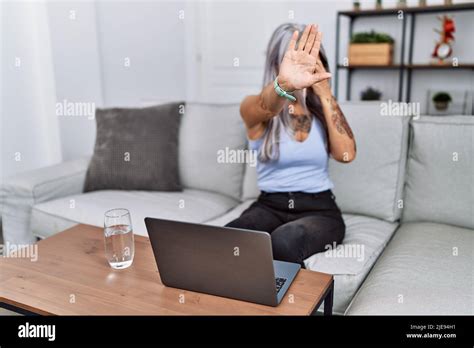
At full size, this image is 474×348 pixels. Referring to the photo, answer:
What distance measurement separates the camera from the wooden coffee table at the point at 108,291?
116cm

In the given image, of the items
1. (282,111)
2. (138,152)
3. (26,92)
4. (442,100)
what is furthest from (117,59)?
(282,111)

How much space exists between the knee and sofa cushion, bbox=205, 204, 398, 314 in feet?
0.18

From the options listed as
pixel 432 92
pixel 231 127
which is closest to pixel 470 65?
pixel 432 92

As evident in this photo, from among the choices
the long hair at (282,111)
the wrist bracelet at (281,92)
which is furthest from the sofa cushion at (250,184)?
the wrist bracelet at (281,92)

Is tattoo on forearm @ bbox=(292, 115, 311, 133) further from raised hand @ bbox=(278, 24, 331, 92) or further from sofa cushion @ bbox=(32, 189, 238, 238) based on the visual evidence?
sofa cushion @ bbox=(32, 189, 238, 238)

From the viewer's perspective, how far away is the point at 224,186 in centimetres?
240

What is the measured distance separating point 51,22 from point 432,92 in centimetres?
264

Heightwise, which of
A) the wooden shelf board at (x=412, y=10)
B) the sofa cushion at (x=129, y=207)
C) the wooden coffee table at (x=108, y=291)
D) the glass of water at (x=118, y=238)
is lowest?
the sofa cushion at (x=129, y=207)

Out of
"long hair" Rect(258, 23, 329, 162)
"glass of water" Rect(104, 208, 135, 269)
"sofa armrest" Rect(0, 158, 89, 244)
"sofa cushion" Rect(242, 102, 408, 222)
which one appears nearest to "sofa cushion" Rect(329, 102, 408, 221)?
"sofa cushion" Rect(242, 102, 408, 222)

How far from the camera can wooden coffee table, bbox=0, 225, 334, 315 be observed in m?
1.16

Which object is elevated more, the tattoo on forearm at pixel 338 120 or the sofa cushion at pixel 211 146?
the tattoo on forearm at pixel 338 120

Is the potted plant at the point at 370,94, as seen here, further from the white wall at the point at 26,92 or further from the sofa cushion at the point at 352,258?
the white wall at the point at 26,92
